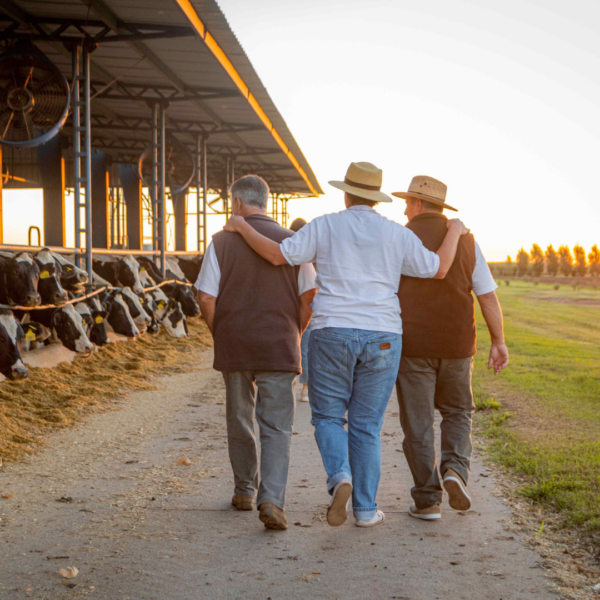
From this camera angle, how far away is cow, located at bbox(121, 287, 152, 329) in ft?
38.3

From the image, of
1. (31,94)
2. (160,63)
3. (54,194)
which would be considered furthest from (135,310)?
(54,194)

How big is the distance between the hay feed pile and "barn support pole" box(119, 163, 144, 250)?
16686 mm

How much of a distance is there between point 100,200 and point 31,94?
49.7ft

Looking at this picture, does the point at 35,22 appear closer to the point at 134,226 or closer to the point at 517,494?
the point at 517,494


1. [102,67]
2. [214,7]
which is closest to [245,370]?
[214,7]

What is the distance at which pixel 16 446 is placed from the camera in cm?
573

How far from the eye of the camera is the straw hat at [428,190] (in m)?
4.26

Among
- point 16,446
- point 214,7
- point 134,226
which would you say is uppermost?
point 214,7

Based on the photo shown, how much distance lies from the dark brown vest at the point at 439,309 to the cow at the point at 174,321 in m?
10.1

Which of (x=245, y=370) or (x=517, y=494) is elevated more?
(x=245, y=370)

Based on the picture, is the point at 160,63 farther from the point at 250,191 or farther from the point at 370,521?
the point at 370,521

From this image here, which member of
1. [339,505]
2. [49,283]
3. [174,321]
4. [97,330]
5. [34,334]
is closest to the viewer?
[339,505]

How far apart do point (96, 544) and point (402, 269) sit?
224cm

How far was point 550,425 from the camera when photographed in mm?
6770
